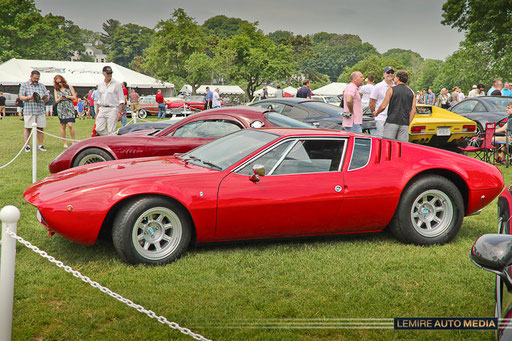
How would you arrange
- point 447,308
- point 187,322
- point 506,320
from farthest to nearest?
point 447,308
point 187,322
point 506,320

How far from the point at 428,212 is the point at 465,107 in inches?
355

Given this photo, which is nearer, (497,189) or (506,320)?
(506,320)

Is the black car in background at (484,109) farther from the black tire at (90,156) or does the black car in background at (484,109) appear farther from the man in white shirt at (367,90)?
the black tire at (90,156)

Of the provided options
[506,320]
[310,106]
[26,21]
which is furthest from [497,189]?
[26,21]

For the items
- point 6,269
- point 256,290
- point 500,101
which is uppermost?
point 500,101

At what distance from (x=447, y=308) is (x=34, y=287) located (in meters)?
3.18

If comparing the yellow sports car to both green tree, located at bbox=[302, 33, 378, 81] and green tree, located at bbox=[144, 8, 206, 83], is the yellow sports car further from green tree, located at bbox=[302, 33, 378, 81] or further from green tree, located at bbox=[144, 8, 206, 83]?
green tree, located at bbox=[302, 33, 378, 81]

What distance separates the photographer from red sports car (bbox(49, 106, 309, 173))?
7.11 metres

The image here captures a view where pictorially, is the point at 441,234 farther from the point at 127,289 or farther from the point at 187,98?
the point at 187,98

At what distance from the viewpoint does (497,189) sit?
5.14 m

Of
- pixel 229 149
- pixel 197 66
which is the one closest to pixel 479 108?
pixel 229 149

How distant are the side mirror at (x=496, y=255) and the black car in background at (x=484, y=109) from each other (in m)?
10.9

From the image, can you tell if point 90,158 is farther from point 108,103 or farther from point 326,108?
point 326,108

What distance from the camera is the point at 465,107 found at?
1300 cm
